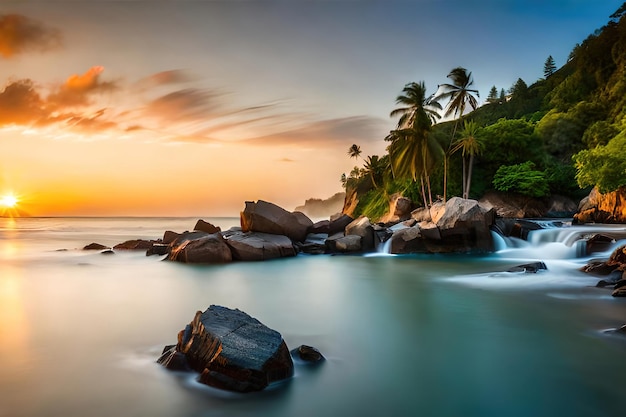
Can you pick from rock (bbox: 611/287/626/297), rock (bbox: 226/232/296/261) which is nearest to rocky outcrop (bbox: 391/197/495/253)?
rock (bbox: 226/232/296/261)

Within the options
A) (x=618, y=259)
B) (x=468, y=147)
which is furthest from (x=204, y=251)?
(x=468, y=147)

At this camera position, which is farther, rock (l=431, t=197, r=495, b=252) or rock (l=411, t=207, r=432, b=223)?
rock (l=411, t=207, r=432, b=223)

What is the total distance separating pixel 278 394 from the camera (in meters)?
4.52

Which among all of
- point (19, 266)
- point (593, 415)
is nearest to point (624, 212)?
point (593, 415)

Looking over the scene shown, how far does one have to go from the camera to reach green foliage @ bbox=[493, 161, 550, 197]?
39.2m

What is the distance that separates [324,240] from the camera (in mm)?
23453

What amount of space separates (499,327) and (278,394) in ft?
16.5

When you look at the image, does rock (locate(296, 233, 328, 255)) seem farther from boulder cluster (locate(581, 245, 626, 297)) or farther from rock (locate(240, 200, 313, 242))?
boulder cluster (locate(581, 245, 626, 297))

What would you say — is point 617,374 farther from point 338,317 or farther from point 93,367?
point 93,367

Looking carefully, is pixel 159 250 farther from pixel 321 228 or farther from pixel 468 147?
pixel 468 147

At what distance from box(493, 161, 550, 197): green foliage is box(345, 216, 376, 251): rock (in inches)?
924

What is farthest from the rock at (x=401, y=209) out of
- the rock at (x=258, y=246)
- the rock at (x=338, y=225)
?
the rock at (x=258, y=246)

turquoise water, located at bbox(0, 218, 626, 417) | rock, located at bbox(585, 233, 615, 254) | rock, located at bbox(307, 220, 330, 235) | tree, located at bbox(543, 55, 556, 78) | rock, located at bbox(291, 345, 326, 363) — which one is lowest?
turquoise water, located at bbox(0, 218, 626, 417)

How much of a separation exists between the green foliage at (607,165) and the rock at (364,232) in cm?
1245
